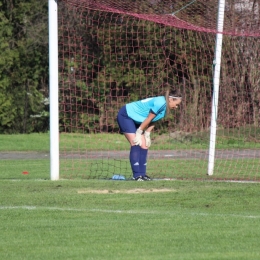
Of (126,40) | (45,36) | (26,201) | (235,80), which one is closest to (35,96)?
(45,36)

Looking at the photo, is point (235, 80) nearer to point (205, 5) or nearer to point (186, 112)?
point (186, 112)

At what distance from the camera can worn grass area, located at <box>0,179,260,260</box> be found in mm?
7562

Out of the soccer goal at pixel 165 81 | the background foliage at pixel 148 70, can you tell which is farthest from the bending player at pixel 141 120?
the background foliage at pixel 148 70

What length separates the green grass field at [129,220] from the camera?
24.8ft

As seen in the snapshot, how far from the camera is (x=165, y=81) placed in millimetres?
23047

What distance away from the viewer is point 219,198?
1119 cm

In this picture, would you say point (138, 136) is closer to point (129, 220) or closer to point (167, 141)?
point (129, 220)

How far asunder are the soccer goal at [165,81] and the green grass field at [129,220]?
6.83 meters

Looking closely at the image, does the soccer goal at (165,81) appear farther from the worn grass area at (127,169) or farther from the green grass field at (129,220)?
the green grass field at (129,220)

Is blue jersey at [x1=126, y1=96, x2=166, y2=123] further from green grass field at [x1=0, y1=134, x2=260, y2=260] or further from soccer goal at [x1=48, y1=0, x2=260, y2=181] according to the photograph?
soccer goal at [x1=48, y1=0, x2=260, y2=181]

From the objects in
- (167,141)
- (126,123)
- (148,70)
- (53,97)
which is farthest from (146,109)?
(167,141)

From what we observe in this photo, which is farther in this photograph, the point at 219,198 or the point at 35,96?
the point at 35,96

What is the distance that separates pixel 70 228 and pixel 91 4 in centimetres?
811

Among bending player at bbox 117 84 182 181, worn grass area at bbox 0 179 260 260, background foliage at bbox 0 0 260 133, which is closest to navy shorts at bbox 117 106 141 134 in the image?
bending player at bbox 117 84 182 181
